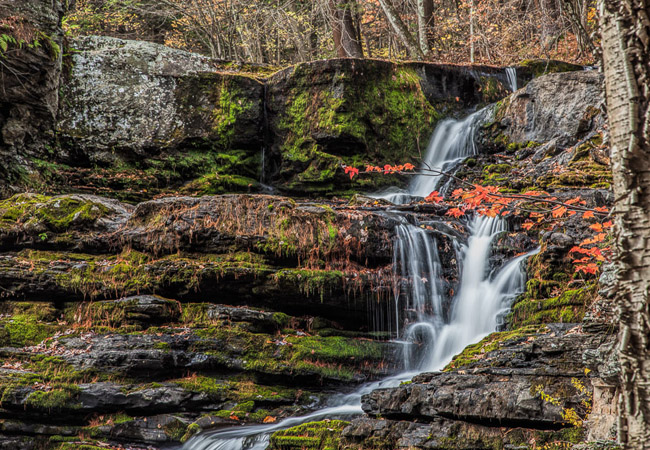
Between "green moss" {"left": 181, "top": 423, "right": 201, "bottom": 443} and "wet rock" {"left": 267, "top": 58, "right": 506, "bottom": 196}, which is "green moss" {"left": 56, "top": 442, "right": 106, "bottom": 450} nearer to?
"green moss" {"left": 181, "top": 423, "right": 201, "bottom": 443}

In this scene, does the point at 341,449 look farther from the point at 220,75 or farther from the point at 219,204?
the point at 220,75

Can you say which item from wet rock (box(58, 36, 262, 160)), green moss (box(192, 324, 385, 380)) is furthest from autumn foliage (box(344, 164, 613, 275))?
wet rock (box(58, 36, 262, 160))

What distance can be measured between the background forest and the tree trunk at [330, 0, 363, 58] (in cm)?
3

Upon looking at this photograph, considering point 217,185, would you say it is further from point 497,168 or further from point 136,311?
point 497,168

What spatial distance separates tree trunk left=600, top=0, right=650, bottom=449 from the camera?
5.62 feet

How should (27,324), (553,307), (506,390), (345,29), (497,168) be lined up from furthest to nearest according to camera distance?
(345,29)
(497,168)
(27,324)
(553,307)
(506,390)

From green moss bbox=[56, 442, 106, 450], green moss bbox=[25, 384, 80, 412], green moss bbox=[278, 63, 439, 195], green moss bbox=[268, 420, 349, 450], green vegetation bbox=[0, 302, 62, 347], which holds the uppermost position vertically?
green moss bbox=[278, 63, 439, 195]

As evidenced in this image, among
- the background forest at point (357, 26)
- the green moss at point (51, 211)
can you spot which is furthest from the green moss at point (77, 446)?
the background forest at point (357, 26)

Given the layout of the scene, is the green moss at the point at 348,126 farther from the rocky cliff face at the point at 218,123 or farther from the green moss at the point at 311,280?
the green moss at the point at 311,280

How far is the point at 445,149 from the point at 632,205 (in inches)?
450

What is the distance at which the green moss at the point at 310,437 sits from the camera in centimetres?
486

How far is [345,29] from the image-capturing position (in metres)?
16.6

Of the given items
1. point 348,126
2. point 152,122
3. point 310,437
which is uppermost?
point 152,122

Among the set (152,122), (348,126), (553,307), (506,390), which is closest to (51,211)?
(152,122)
